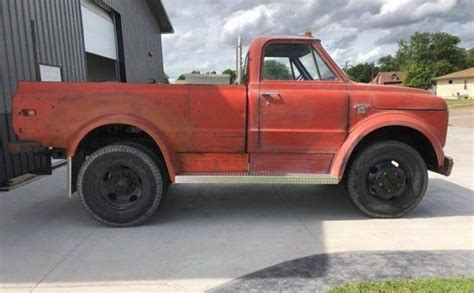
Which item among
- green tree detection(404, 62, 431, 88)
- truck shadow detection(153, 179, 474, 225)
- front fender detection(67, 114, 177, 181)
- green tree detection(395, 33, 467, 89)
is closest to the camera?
front fender detection(67, 114, 177, 181)

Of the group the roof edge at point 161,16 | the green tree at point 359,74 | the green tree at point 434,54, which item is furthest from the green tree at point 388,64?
the roof edge at point 161,16

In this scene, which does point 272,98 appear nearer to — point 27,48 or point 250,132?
point 250,132

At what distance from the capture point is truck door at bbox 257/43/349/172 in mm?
4719

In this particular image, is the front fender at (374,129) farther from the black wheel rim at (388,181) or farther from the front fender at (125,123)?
the front fender at (125,123)

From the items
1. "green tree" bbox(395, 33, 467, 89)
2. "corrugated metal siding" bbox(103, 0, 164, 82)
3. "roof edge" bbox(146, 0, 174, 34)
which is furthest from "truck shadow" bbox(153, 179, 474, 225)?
"green tree" bbox(395, 33, 467, 89)

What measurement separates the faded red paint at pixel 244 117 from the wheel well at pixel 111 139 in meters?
0.31

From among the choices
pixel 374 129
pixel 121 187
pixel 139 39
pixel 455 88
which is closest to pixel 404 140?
pixel 374 129

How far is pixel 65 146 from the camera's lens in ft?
15.4

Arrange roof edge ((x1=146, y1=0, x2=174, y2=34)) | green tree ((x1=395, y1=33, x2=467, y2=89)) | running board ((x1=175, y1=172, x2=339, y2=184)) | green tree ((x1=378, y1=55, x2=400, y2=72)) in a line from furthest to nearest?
green tree ((x1=378, y1=55, x2=400, y2=72))
green tree ((x1=395, y1=33, x2=467, y2=89))
roof edge ((x1=146, y1=0, x2=174, y2=34))
running board ((x1=175, y1=172, x2=339, y2=184))

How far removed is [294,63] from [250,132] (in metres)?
1.09

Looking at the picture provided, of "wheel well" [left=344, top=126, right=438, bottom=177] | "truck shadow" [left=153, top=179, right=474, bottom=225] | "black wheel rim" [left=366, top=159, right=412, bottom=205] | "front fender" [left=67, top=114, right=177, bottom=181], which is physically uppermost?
"front fender" [left=67, top=114, right=177, bottom=181]

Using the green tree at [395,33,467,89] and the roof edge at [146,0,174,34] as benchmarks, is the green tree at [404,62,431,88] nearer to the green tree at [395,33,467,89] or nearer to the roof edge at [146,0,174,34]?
the green tree at [395,33,467,89]

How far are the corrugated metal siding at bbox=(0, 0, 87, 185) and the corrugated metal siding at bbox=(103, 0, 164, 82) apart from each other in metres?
6.13

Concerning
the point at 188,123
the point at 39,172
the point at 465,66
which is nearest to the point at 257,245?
the point at 188,123
